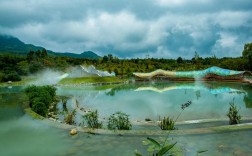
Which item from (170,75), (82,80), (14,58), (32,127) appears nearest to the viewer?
(32,127)

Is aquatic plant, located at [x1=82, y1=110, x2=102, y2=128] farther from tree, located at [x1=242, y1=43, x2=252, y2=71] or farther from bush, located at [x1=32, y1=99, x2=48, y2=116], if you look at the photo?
tree, located at [x1=242, y1=43, x2=252, y2=71]

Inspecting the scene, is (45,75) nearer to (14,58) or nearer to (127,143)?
(14,58)

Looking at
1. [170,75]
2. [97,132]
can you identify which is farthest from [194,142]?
[170,75]

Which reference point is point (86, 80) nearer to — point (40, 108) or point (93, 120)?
point (40, 108)

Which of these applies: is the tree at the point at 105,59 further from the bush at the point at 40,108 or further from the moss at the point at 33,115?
the bush at the point at 40,108

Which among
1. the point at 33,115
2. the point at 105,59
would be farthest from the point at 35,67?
the point at 33,115

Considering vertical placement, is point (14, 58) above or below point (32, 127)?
above

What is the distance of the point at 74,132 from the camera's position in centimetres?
954

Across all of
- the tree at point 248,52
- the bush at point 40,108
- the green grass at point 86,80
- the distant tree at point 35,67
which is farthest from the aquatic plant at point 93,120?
the distant tree at point 35,67

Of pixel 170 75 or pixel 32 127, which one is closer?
pixel 32 127

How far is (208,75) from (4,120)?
41.4 m

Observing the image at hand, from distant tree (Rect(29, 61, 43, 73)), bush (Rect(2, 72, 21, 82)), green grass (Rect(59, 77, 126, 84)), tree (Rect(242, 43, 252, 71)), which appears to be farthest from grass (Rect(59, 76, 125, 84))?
tree (Rect(242, 43, 252, 71))

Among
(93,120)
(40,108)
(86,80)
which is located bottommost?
(93,120)

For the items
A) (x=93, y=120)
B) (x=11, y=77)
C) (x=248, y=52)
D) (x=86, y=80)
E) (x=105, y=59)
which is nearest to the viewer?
(x=93, y=120)
